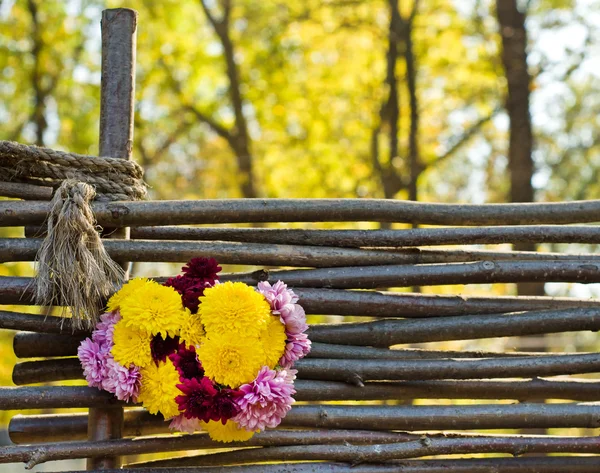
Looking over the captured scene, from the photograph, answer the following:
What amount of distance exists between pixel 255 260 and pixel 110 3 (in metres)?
10.0

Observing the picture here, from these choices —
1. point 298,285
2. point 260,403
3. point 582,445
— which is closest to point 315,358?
point 298,285

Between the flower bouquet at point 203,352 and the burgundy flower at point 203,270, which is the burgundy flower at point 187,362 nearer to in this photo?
the flower bouquet at point 203,352

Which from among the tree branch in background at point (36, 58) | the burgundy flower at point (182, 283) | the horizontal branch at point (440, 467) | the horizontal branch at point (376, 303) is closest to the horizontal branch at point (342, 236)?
the horizontal branch at point (376, 303)

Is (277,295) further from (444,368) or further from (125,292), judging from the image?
(444,368)

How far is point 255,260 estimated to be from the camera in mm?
2146

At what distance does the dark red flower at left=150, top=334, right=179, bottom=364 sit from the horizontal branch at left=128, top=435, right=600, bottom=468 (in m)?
0.33

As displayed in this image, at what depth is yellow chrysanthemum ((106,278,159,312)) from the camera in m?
1.91

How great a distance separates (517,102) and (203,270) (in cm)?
468

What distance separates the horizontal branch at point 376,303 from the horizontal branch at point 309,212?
18 centimetres

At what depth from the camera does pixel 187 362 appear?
6.13 feet

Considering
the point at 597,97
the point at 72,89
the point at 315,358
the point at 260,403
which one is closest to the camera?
the point at 260,403

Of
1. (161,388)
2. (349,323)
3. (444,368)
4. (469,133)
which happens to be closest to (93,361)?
(161,388)

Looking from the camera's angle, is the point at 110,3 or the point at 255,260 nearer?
the point at 255,260

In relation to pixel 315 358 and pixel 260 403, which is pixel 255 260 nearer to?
pixel 315 358
